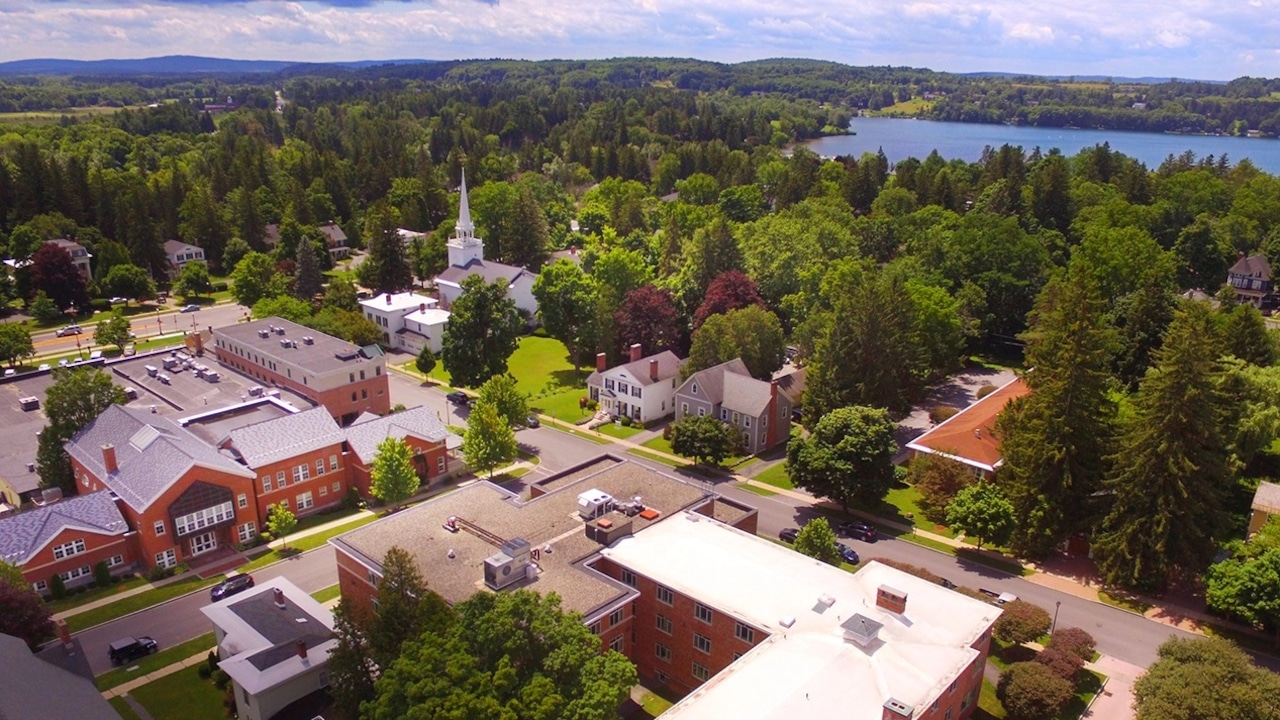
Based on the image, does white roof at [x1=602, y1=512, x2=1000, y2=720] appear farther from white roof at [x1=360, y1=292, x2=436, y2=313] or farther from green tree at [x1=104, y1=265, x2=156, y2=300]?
green tree at [x1=104, y1=265, x2=156, y2=300]

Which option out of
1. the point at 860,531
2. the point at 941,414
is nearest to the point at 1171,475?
the point at 860,531

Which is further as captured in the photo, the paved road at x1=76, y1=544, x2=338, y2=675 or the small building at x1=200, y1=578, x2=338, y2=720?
the paved road at x1=76, y1=544, x2=338, y2=675

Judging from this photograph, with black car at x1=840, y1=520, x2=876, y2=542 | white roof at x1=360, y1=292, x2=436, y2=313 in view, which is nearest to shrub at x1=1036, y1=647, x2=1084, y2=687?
black car at x1=840, y1=520, x2=876, y2=542

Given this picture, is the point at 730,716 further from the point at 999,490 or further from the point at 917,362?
the point at 917,362

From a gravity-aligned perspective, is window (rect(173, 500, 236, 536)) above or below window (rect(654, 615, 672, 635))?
below

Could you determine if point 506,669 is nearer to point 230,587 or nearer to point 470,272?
point 230,587
